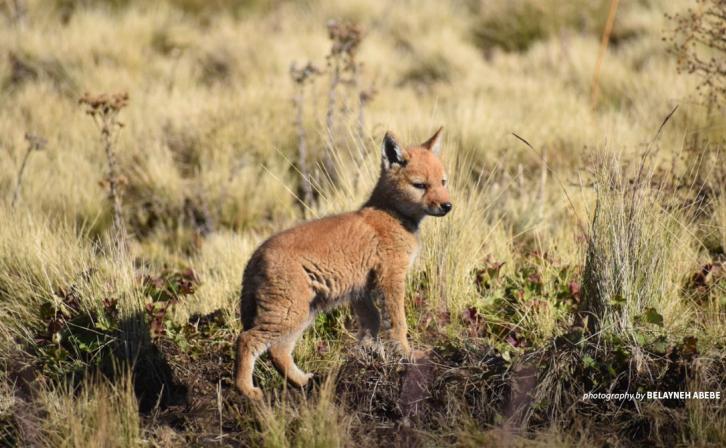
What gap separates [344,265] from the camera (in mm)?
5094

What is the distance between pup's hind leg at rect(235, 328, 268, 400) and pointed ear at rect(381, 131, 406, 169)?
4.96ft

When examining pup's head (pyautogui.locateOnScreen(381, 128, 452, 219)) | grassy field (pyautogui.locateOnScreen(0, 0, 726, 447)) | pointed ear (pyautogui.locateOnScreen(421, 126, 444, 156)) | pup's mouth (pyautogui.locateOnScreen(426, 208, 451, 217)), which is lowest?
grassy field (pyautogui.locateOnScreen(0, 0, 726, 447))

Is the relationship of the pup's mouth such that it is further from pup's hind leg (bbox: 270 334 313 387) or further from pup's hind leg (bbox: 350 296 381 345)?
pup's hind leg (bbox: 270 334 313 387)

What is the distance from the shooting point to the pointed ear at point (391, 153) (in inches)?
220

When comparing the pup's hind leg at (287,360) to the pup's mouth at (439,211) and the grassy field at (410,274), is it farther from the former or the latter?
the pup's mouth at (439,211)

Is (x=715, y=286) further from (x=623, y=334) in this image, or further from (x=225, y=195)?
(x=225, y=195)

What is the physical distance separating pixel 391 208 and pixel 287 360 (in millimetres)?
1235

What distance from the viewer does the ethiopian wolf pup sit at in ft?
15.9

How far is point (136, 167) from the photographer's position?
9.54 metres

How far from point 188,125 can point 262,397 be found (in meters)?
6.25

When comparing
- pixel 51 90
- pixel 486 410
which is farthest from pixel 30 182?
pixel 486 410

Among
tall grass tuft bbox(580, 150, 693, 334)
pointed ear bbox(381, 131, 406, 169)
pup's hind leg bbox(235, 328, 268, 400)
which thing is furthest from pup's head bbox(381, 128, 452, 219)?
pup's hind leg bbox(235, 328, 268, 400)

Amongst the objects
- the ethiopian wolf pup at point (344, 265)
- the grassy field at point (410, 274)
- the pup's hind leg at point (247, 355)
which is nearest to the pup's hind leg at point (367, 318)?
the ethiopian wolf pup at point (344, 265)

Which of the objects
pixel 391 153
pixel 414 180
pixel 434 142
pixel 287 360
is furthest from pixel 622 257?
pixel 287 360
